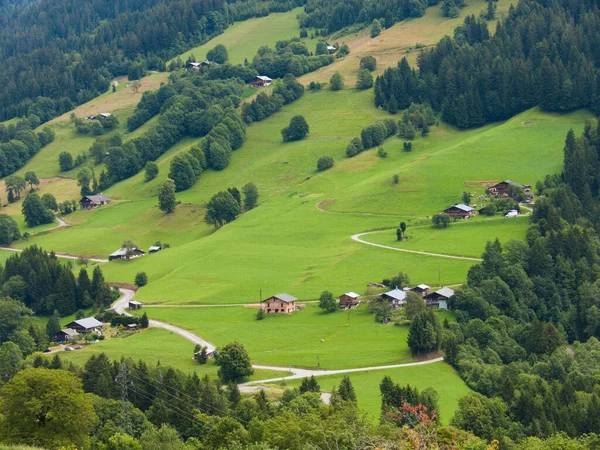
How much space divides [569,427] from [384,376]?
20.4 meters

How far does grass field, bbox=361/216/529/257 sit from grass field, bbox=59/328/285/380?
129 ft

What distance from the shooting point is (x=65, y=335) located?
13238 centimetres

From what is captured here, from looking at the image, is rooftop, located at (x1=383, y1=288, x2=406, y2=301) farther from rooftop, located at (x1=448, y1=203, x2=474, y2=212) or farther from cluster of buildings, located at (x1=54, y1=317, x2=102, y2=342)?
cluster of buildings, located at (x1=54, y1=317, x2=102, y2=342)

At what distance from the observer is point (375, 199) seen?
6668 inches

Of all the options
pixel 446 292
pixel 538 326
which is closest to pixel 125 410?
pixel 446 292

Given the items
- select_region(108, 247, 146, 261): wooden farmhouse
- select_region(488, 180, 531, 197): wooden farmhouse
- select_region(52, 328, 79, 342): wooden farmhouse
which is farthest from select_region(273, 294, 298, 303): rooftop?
select_region(488, 180, 531, 197): wooden farmhouse

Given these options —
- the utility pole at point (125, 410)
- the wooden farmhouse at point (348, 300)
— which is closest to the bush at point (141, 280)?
the wooden farmhouse at point (348, 300)

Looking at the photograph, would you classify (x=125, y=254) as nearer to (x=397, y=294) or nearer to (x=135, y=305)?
(x=135, y=305)

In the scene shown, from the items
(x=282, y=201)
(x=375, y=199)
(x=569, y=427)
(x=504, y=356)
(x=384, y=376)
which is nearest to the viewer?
(x=569, y=427)

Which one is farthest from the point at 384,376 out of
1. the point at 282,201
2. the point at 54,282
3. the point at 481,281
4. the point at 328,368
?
the point at 282,201

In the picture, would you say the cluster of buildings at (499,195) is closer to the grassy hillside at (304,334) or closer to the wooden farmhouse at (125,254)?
the grassy hillside at (304,334)

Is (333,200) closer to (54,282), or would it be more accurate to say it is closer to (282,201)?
(282,201)

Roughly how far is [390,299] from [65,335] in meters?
41.5

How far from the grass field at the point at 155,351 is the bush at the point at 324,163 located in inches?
2829
